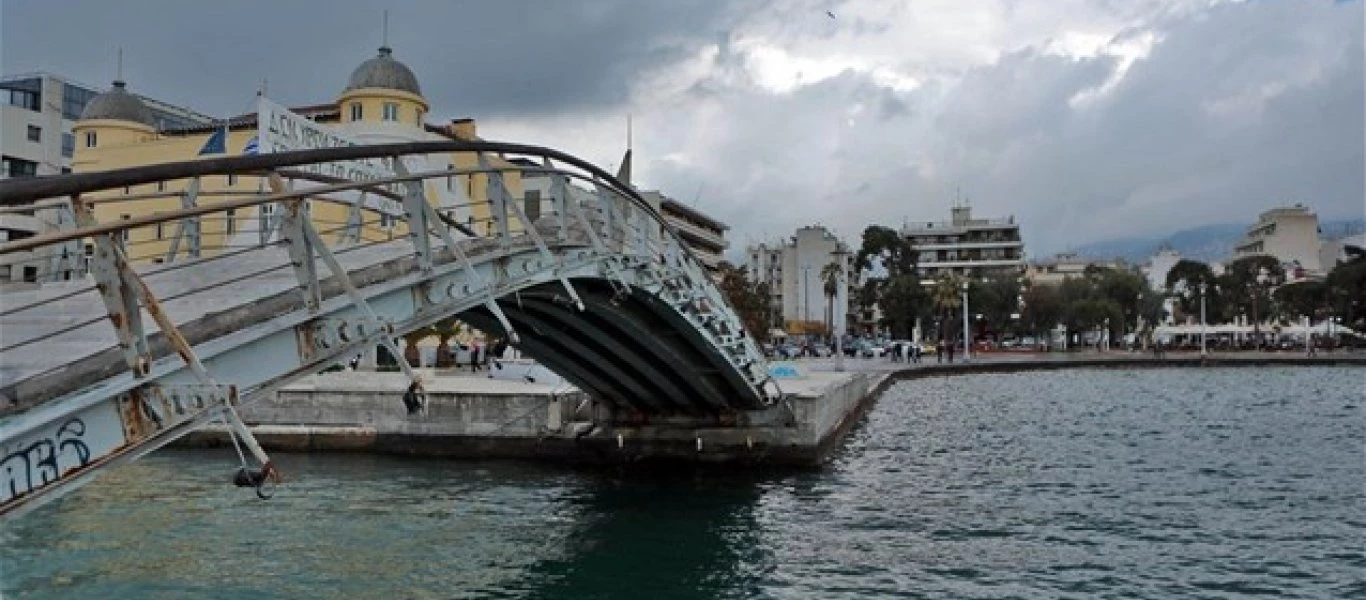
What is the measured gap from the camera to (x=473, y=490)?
2575 cm

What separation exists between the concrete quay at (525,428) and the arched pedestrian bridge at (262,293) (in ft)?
24.2

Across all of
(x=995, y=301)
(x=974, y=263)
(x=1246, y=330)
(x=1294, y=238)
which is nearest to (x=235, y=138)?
(x=995, y=301)

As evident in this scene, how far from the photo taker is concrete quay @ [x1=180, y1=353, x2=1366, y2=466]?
29.9 meters

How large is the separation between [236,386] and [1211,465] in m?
26.9

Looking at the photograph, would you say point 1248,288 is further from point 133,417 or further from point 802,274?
point 133,417

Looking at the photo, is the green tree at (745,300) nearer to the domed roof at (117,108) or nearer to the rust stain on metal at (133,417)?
the domed roof at (117,108)

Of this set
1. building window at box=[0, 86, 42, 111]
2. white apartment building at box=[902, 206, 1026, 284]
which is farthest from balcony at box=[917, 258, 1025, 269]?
building window at box=[0, 86, 42, 111]

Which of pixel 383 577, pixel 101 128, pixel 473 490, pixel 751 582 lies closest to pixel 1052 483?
Result: pixel 751 582

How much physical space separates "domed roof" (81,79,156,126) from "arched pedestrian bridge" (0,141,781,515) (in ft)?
168

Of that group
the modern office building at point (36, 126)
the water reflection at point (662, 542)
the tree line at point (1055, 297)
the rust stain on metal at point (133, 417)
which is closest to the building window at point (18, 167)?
the modern office building at point (36, 126)

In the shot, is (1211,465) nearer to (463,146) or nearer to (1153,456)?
(1153,456)

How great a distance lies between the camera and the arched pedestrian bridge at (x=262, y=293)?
820 centimetres

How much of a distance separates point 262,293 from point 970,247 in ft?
538

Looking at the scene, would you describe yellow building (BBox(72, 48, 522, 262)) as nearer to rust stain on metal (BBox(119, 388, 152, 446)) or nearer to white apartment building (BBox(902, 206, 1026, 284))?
rust stain on metal (BBox(119, 388, 152, 446))
